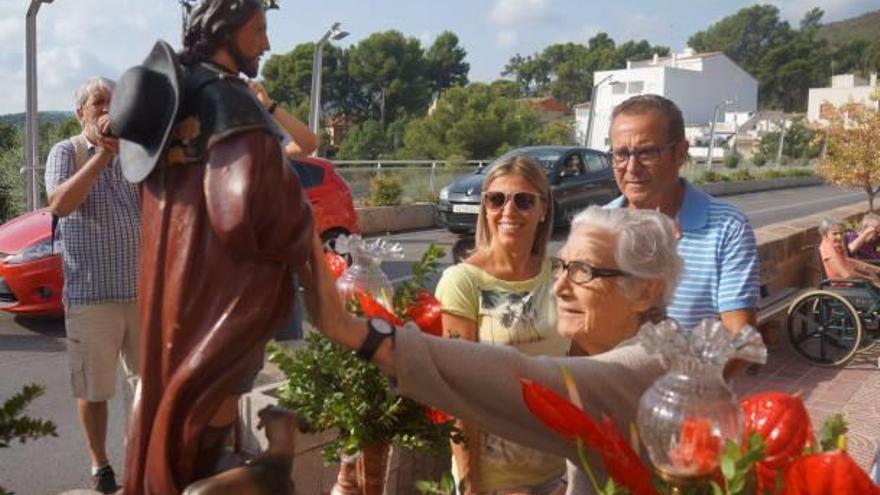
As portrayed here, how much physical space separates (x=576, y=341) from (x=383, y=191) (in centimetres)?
1293

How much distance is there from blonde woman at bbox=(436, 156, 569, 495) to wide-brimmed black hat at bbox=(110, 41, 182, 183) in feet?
3.57

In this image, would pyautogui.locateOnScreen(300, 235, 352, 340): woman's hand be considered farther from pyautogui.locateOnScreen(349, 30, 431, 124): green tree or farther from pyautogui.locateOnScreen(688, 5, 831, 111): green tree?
pyautogui.locateOnScreen(688, 5, 831, 111): green tree

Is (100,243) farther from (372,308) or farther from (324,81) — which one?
(324,81)

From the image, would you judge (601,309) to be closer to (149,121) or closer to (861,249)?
(149,121)

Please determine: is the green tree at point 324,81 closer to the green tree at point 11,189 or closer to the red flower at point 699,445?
the green tree at point 11,189

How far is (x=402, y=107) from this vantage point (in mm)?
42375

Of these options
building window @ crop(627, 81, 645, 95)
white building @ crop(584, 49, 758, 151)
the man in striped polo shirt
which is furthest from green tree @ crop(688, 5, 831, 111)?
the man in striped polo shirt

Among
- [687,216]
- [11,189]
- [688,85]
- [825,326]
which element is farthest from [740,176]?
[688,85]

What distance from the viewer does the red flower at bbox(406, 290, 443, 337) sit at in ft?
5.76

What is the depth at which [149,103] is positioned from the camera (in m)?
1.28

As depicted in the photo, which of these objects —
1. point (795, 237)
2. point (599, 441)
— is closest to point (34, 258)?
point (599, 441)

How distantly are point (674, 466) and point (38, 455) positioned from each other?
3981 millimetres

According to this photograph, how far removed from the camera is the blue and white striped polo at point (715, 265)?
2459 mm

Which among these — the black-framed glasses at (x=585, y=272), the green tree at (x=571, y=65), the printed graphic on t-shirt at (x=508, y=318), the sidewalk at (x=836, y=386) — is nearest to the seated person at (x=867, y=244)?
the sidewalk at (x=836, y=386)
